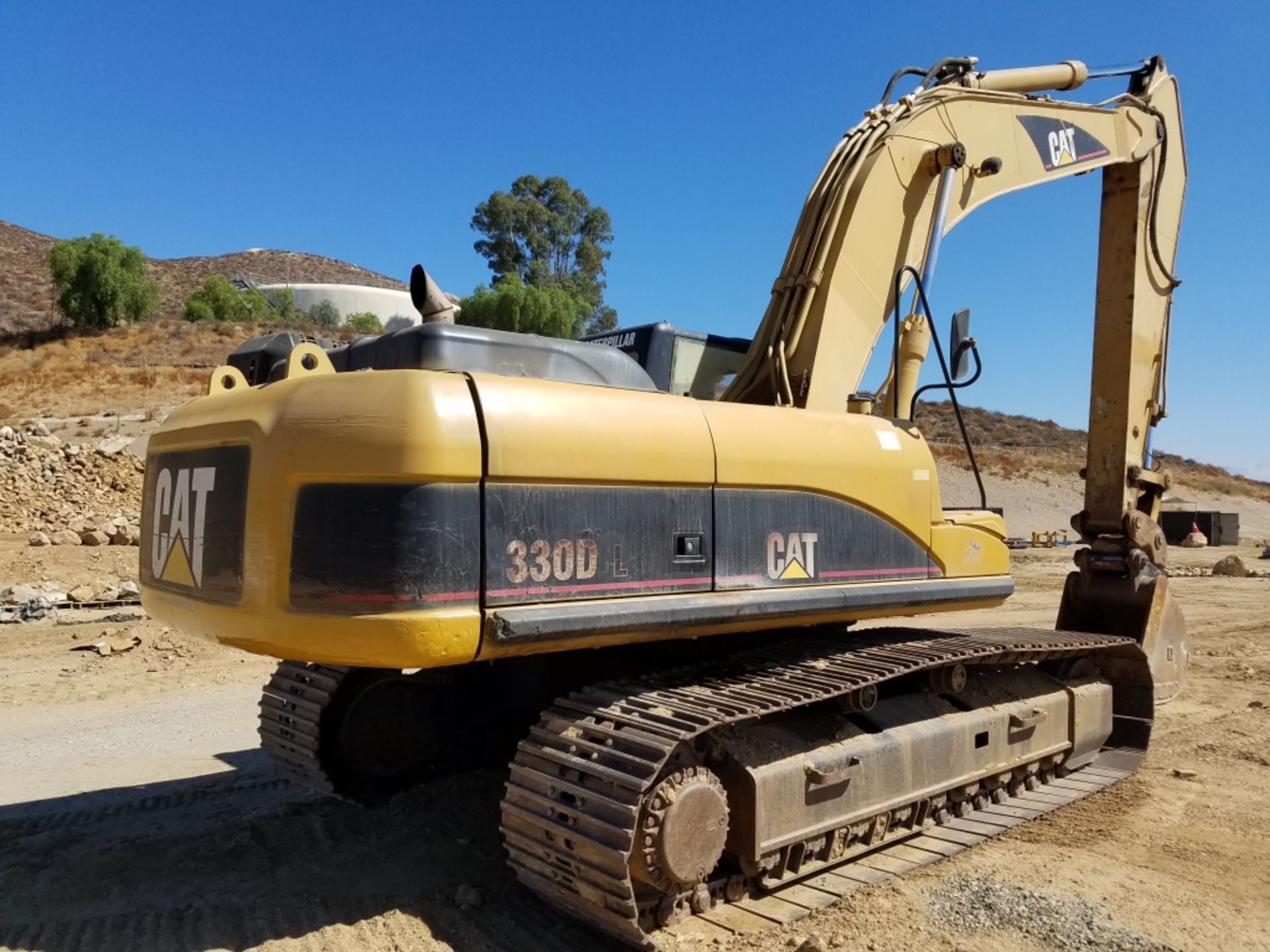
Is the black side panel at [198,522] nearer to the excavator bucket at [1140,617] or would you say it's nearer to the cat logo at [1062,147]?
the cat logo at [1062,147]

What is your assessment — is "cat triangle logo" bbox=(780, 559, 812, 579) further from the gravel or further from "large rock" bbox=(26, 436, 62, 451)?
"large rock" bbox=(26, 436, 62, 451)

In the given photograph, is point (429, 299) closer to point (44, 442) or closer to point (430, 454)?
point (430, 454)

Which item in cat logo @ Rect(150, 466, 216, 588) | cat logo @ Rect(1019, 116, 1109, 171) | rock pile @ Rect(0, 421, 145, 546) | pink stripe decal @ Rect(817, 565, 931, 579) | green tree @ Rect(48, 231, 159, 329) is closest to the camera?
cat logo @ Rect(150, 466, 216, 588)

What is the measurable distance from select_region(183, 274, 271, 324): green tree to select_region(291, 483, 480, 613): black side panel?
51.3 m

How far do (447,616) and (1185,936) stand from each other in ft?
9.44

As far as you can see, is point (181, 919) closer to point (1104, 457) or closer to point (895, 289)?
Answer: point (895, 289)

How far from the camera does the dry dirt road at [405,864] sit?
3625 millimetres

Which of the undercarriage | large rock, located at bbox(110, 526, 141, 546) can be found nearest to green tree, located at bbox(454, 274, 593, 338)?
large rock, located at bbox(110, 526, 141, 546)

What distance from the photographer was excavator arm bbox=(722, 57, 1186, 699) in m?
5.16

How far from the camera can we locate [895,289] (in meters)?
5.22

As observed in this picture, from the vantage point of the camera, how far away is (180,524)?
12.3 feet

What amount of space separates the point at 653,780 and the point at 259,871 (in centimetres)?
192

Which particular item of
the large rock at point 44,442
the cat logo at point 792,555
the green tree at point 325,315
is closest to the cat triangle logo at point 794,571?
the cat logo at point 792,555

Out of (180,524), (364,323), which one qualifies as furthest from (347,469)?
(364,323)
